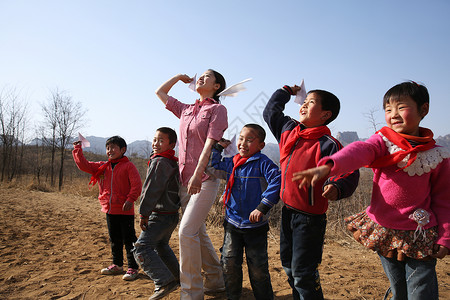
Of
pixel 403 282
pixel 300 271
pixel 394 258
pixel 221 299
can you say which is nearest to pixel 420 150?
pixel 394 258

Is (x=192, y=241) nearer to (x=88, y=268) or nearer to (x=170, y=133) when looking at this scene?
(x=170, y=133)

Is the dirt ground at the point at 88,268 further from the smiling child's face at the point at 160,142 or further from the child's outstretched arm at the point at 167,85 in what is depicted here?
the child's outstretched arm at the point at 167,85

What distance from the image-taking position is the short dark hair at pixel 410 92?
5.37 feet

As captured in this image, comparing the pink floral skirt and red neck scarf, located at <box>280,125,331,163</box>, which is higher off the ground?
red neck scarf, located at <box>280,125,331,163</box>

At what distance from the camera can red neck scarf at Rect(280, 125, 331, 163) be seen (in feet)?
6.68

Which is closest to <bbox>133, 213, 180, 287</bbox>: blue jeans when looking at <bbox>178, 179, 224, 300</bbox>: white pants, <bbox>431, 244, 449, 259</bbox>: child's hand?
<bbox>178, 179, 224, 300</bbox>: white pants

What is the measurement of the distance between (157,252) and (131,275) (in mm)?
671

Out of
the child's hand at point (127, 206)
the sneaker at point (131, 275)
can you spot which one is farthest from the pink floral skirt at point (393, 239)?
the sneaker at point (131, 275)

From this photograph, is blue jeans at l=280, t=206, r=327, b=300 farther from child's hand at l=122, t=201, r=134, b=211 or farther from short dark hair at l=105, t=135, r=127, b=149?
short dark hair at l=105, t=135, r=127, b=149

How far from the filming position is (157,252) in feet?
9.08

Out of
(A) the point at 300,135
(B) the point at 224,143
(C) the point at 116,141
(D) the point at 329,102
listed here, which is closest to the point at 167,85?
(B) the point at 224,143

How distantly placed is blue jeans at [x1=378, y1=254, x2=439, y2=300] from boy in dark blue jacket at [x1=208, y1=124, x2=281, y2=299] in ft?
2.81

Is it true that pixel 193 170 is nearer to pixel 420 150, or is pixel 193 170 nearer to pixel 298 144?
pixel 298 144

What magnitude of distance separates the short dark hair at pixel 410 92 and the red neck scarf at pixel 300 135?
0.44 meters
